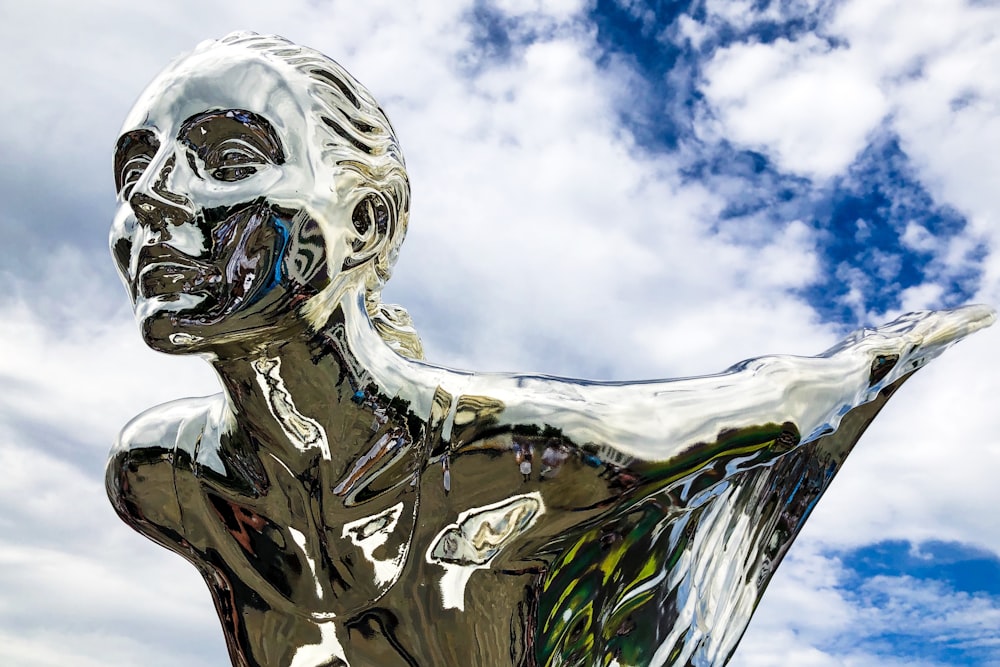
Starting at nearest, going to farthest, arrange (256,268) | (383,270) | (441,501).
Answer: (256,268) < (441,501) < (383,270)

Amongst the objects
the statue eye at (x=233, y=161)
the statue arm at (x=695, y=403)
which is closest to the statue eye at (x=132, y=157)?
the statue eye at (x=233, y=161)

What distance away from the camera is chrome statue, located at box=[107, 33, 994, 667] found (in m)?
1.72

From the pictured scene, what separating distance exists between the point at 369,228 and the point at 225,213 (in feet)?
0.83

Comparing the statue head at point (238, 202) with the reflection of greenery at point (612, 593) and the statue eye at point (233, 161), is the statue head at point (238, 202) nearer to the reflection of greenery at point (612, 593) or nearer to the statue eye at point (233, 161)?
the statue eye at point (233, 161)

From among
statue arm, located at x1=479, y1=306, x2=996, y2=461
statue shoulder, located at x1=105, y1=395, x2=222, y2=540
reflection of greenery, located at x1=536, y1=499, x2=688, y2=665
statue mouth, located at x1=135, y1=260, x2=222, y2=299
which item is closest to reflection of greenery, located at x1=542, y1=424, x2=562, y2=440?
statue arm, located at x1=479, y1=306, x2=996, y2=461

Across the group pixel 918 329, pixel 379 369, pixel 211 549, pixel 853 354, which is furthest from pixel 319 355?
pixel 918 329

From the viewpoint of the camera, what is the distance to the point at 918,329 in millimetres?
2176

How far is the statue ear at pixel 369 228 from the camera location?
1821 millimetres

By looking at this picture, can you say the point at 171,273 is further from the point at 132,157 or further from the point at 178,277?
the point at 132,157

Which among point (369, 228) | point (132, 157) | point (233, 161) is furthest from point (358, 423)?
point (132, 157)

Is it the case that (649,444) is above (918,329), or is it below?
below

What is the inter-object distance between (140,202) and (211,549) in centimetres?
71

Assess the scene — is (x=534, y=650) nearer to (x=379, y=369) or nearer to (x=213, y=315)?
(x=379, y=369)

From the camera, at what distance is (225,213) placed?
1687mm
